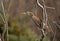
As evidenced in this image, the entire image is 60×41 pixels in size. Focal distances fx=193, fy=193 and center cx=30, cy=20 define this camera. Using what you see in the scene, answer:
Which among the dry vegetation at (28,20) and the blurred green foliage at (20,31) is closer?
the dry vegetation at (28,20)

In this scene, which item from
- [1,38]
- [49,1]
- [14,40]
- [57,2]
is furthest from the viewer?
[57,2]

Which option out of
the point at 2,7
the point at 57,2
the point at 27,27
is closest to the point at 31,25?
the point at 27,27

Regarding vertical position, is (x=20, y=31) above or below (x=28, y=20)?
below

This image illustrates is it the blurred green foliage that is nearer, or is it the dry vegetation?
the dry vegetation

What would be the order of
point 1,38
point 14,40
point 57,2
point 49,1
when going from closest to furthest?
point 1,38 < point 14,40 < point 49,1 < point 57,2

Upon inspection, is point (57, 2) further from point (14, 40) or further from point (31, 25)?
point (14, 40)

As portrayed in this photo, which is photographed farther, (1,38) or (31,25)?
(31,25)

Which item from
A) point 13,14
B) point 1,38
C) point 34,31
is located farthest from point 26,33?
point 1,38

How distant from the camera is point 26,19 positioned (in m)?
3.08

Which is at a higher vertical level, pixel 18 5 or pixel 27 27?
pixel 18 5

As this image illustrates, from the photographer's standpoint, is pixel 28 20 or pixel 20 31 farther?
→ pixel 28 20

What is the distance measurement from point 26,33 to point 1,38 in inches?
27.8

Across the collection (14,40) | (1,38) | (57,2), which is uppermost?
(57,2)

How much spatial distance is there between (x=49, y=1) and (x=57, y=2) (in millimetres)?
242
